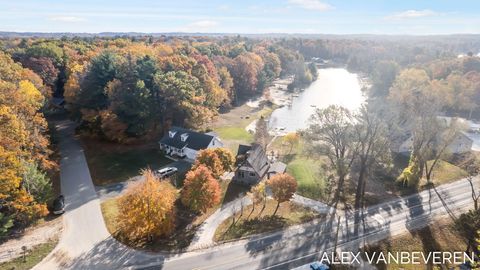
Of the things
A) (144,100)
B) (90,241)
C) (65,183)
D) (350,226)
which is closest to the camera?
(90,241)

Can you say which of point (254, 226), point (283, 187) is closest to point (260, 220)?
point (254, 226)

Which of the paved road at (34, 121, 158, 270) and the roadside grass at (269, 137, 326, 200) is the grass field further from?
the paved road at (34, 121, 158, 270)

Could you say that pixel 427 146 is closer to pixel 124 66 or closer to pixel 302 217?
pixel 302 217

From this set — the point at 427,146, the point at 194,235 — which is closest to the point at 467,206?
the point at 427,146

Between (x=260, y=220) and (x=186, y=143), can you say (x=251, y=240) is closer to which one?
(x=260, y=220)

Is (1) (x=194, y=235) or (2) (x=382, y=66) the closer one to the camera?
(1) (x=194, y=235)
